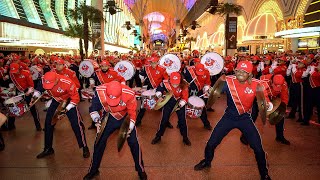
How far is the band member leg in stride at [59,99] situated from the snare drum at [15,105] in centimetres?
130

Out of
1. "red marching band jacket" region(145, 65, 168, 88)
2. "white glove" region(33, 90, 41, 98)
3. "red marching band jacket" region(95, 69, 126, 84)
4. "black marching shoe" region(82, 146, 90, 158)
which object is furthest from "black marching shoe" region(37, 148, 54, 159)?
"red marching band jacket" region(145, 65, 168, 88)

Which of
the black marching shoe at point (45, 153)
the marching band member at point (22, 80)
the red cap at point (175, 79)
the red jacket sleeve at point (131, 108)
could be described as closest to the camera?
the red jacket sleeve at point (131, 108)

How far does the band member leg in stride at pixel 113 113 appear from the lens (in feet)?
15.7

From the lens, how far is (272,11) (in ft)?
97.4

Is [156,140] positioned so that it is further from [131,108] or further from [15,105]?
[15,105]

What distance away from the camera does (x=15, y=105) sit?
25.3 ft

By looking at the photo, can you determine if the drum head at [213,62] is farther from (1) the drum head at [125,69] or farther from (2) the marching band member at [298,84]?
(1) the drum head at [125,69]

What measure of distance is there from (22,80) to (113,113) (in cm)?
465

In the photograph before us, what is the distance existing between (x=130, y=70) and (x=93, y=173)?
6.46 m

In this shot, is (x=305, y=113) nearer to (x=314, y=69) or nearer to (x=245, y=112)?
(x=314, y=69)

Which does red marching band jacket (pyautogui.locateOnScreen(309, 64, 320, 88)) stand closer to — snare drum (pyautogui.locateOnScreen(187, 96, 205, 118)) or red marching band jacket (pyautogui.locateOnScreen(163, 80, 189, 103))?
snare drum (pyautogui.locateOnScreen(187, 96, 205, 118))

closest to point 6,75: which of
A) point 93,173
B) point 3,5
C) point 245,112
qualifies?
point 93,173

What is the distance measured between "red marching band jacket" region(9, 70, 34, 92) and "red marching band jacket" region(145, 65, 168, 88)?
126 inches

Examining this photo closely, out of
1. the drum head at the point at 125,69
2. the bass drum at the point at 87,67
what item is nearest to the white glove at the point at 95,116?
the drum head at the point at 125,69
